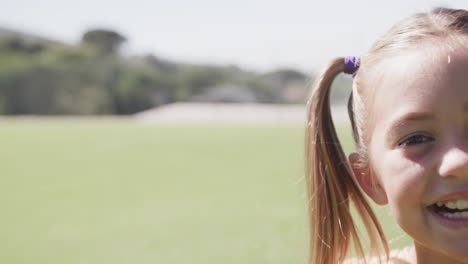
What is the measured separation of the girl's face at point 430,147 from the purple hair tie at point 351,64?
0.29 m

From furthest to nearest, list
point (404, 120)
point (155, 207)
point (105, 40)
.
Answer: point (105, 40) < point (155, 207) < point (404, 120)

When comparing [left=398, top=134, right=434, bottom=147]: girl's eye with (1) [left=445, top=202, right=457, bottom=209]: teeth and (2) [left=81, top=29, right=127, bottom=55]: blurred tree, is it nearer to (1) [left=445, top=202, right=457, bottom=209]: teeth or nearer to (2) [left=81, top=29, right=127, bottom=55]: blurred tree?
(1) [left=445, top=202, right=457, bottom=209]: teeth

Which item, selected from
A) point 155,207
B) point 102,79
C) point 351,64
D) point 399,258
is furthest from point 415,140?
point 102,79

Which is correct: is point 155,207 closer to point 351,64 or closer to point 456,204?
point 351,64

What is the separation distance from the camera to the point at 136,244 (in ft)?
12.2

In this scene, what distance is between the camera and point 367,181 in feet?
5.99

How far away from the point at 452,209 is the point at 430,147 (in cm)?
14

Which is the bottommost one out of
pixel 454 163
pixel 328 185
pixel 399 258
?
pixel 399 258

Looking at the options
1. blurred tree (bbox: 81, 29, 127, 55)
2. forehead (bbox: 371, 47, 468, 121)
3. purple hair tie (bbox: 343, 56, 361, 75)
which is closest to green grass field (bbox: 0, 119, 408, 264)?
purple hair tie (bbox: 343, 56, 361, 75)

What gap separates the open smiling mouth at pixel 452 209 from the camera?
146 cm

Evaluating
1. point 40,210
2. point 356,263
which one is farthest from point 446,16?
point 40,210

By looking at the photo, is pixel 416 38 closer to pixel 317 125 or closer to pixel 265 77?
pixel 317 125

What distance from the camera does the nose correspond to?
1409mm

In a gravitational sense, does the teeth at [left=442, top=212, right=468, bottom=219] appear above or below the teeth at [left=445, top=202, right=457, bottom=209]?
below
